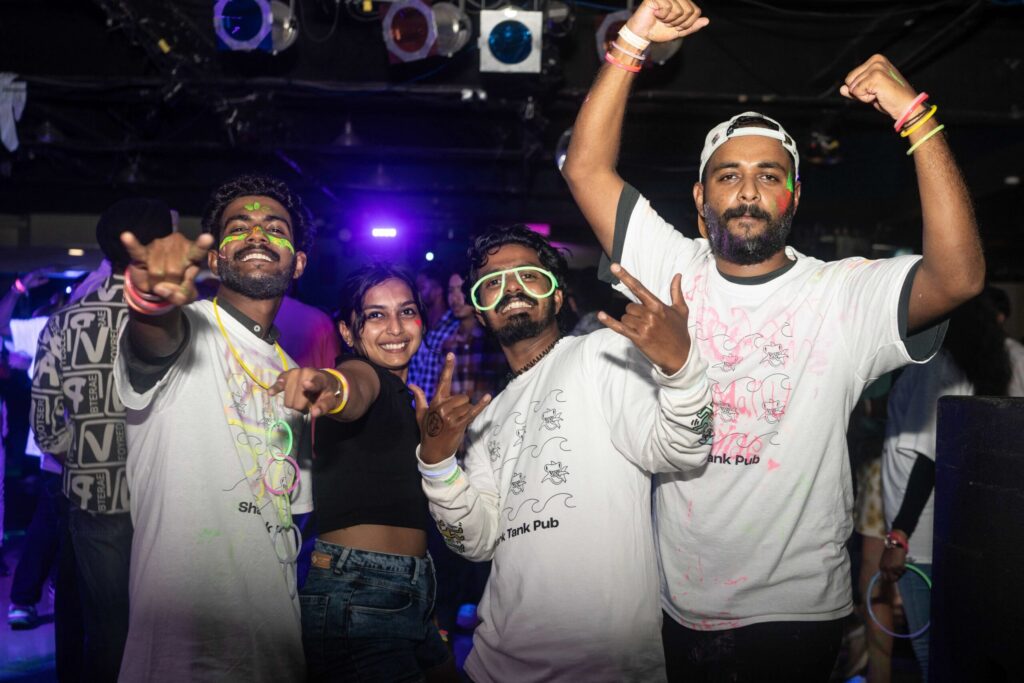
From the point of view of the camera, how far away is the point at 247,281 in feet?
7.64

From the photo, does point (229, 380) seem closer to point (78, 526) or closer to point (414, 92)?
point (78, 526)

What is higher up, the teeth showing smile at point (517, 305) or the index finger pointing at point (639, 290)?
the teeth showing smile at point (517, 305)

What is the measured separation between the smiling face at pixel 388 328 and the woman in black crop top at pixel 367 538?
0.10 m

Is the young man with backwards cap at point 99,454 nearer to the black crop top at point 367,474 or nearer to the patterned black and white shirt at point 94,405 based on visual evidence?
the patterned black and white shirt at point 94,405

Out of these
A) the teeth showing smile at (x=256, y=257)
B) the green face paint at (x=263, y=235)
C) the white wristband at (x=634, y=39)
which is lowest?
the teeth showing smile at (x=256, y=257)

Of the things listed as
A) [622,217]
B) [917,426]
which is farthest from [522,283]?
[917,426]

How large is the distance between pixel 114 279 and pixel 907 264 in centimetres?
266

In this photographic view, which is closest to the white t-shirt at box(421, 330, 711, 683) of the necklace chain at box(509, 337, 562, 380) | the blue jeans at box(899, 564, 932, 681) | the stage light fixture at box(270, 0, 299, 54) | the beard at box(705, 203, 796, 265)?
the necklace chain at box(509, 337, 562, 380)

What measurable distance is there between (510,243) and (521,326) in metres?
0.30

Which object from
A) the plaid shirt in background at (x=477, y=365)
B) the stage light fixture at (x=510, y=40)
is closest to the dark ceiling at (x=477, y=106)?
the stage light fixture at (x=510, y=40)

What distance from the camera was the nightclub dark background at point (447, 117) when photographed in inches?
229

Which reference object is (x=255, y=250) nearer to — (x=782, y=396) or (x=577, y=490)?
(x=577, y=490)

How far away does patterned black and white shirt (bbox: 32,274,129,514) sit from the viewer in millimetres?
2779

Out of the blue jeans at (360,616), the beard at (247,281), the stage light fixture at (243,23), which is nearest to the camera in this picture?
the blue jeans at (360,616)
